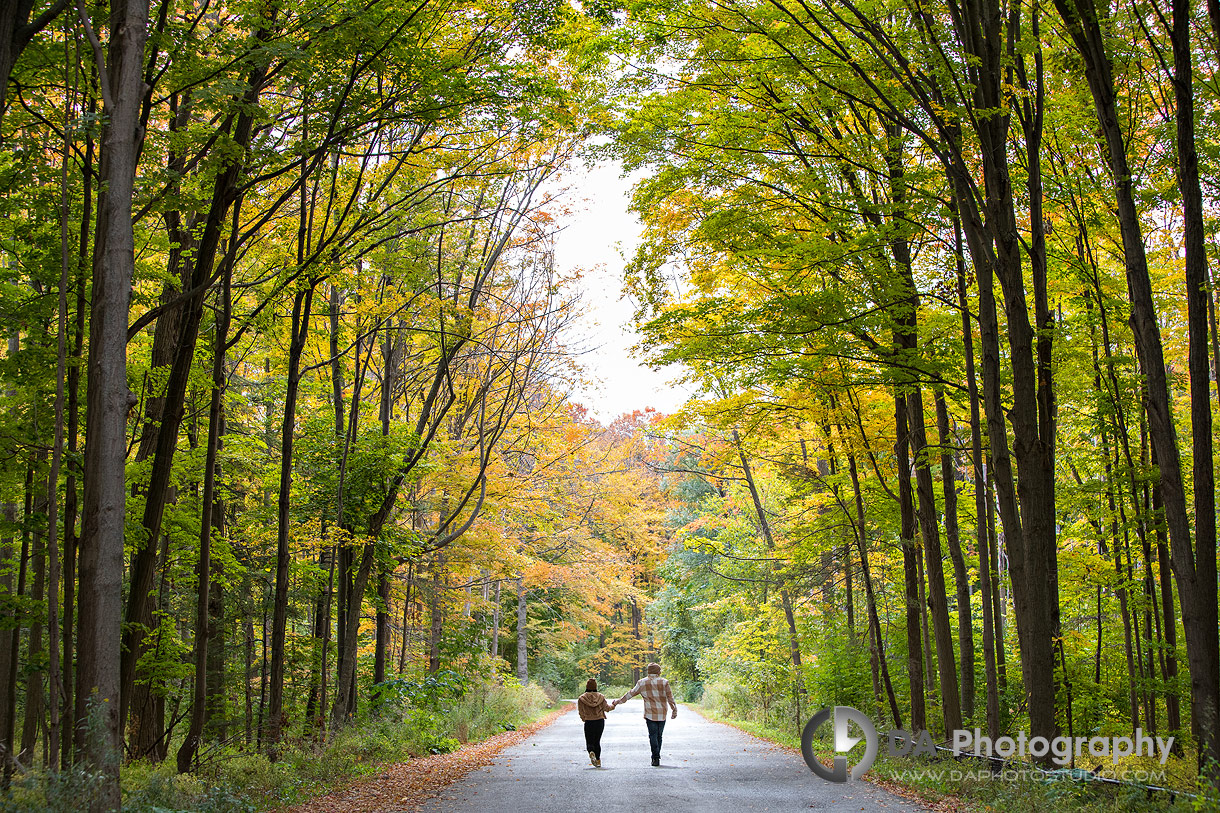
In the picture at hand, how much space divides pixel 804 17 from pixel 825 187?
9.59 feet

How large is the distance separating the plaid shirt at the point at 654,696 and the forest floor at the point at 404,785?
2842mm

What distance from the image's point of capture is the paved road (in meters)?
8.58

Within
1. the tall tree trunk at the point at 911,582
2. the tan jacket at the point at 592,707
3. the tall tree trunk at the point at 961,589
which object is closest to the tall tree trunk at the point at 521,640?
the tan jacket at the point at 592,707

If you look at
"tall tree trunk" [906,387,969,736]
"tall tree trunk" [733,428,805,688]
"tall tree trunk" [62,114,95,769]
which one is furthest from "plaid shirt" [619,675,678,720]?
"tall tree trunk" [62,114,95,769]

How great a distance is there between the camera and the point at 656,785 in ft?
33.5

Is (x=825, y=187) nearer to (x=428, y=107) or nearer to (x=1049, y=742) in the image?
(x=428, y=107)

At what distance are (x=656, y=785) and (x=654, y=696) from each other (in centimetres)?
247

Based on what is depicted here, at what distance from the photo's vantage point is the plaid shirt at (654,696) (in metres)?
12.6

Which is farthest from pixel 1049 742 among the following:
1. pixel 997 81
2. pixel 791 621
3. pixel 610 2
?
pixel 791 621

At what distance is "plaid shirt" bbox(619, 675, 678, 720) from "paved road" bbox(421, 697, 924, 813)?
0.79 meters

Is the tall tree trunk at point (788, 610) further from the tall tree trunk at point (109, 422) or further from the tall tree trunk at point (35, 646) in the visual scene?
the tall tree trunk at point (109, 422)

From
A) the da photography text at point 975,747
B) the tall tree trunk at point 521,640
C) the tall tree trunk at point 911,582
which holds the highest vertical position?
the tall tree trunk at point 911,582

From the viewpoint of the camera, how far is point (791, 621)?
20.2 meters

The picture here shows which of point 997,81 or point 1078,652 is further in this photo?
point 1078,652
